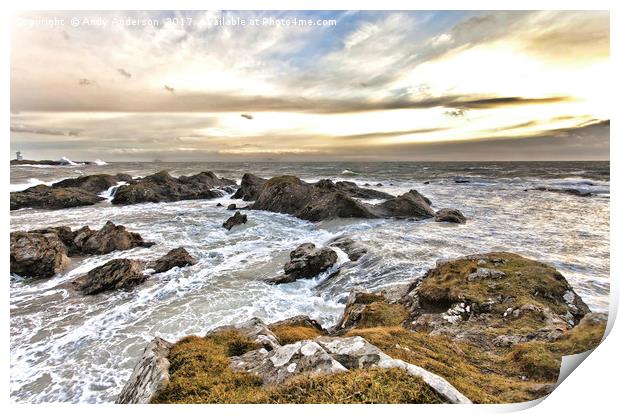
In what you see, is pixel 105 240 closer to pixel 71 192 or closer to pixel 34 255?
pixel 34 255

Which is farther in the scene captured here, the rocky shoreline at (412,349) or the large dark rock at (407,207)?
the large dark rock at (407,207)

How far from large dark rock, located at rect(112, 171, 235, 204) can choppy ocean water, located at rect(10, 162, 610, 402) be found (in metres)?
0.76

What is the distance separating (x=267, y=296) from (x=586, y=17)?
9948 mm

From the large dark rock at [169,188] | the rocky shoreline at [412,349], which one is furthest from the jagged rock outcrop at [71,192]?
the rocky shoreline at [412,349]

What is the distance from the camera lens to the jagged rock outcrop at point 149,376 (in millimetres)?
4289

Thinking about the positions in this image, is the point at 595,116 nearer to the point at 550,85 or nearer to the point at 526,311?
the point at 550,85

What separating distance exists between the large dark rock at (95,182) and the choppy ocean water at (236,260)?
0.82 m

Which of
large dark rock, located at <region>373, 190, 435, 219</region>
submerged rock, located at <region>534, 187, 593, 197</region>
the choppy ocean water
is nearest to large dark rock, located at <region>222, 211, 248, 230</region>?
the choppy ocean water

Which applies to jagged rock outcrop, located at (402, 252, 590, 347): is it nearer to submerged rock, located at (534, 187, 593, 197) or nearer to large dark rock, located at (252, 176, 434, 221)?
submerged rock, located at (534, 187, 593, 197)

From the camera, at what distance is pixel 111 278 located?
9.01 metres

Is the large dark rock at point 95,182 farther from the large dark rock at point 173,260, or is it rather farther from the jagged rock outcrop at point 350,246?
the jagged rock outcrop at point 350,246

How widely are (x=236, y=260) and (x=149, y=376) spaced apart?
21.1 ft

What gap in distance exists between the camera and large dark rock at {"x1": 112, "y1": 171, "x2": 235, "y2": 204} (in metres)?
14.5
